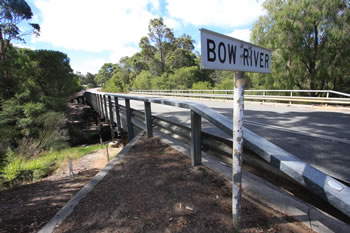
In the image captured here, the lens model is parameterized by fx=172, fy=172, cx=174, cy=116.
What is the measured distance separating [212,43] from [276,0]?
1732 centimetres

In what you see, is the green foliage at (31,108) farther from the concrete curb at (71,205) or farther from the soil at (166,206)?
the soil at (166,206)

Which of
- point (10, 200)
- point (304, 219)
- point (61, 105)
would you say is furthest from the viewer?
point (61, 105)

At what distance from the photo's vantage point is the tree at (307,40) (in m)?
11.9

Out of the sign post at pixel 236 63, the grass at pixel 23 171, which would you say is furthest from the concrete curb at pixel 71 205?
the grass at pixel 23 171

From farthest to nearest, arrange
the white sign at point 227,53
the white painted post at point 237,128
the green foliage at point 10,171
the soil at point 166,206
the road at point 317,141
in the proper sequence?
the green foliage at point 10,171, the road at point 317,141, the soil at point 166,206, the white painted post at point 237,128, the white sign at point 227,53

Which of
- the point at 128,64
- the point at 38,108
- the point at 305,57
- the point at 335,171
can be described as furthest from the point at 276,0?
the point at 128,64

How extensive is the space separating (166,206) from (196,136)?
1080 millimetres

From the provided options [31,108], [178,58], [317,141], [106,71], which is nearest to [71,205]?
[317,141]

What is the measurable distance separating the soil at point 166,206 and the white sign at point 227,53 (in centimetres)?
146

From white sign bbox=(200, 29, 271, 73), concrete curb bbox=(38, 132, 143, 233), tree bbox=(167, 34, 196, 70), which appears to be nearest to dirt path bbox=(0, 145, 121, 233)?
concrete curb bbox=(38, 132, 143, 233)

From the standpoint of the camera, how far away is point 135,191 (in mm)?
2316

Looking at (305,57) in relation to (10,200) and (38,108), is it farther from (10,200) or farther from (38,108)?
(38,108)

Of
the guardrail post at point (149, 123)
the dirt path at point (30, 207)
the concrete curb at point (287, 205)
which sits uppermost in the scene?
the guardrail post at point (149, 123)

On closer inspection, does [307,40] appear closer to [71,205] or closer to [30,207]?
A: [71,205]
